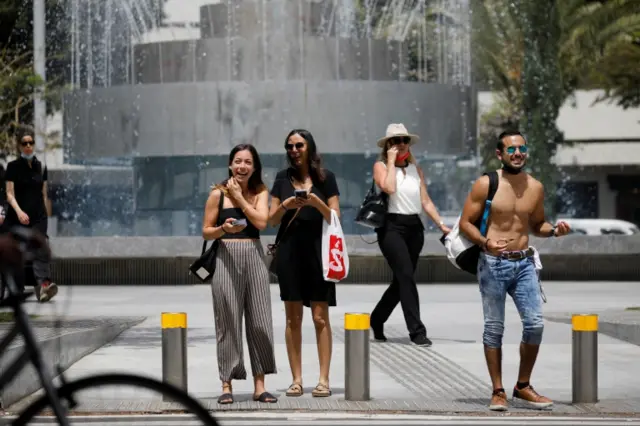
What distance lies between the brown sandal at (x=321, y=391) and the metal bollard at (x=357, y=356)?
0.22m

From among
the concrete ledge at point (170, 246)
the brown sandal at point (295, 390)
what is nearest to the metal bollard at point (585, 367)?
the brown sandal at point (295, 390)

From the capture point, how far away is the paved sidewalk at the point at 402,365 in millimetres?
9539

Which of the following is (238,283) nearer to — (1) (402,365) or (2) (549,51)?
(1) (402,365)

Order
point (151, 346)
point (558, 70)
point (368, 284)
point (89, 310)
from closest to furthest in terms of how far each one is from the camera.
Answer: point (151, 346), point (89, 310), point (368, 284), point (558, 70)

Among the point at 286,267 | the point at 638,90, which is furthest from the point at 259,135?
the point at 638,90

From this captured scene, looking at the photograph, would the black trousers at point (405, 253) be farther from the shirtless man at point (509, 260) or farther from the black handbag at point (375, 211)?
the shirtless man at point (509, 260)

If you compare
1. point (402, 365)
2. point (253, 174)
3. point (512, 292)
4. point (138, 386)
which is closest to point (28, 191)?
point (402, 365)

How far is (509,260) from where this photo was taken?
9453mm

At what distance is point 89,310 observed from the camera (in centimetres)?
1750

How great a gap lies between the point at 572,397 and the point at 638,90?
4171 cm

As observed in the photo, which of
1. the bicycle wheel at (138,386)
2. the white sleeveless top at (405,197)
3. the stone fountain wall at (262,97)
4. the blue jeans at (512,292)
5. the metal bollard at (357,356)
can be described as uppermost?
the stone fountain wall at (262,97)

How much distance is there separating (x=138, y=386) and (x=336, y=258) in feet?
18.0

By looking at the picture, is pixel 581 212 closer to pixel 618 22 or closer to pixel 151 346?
pixel 618 22

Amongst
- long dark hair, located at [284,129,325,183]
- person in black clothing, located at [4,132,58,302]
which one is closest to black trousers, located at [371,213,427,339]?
long dark hair, located at [284,129,325,183]
